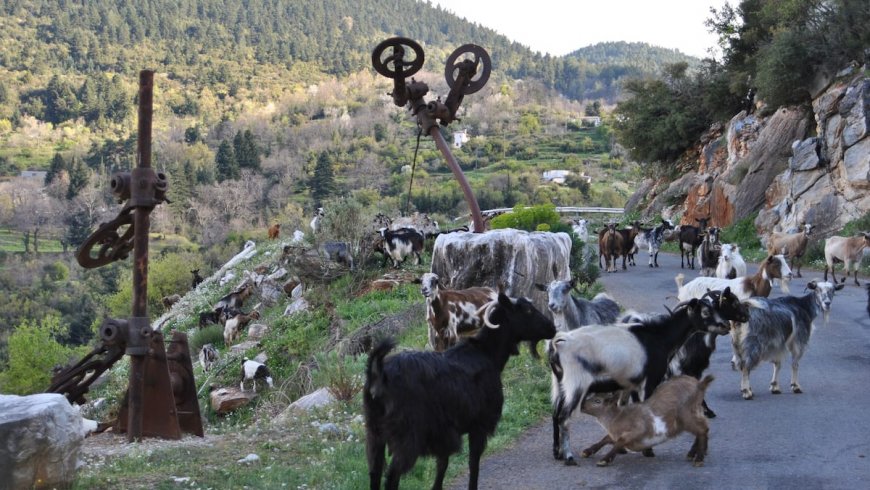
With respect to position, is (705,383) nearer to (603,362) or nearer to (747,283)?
(603,362)

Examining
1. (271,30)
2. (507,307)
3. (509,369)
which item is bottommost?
(509,369)

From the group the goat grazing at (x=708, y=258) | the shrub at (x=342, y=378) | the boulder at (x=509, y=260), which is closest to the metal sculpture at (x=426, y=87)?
the boulder at (x=509, y=260)

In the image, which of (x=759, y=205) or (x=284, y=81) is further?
(x=284, y=81)

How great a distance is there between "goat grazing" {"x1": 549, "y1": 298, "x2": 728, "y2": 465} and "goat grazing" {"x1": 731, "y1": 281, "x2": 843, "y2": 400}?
2028mm

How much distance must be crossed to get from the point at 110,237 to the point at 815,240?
21964 millimetres

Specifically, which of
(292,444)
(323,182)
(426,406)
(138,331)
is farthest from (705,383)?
(323,182)

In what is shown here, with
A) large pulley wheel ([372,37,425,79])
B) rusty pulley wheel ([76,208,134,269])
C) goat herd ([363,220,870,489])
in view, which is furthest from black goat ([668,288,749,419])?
rusty pulley wheel ([76,208,134,269])

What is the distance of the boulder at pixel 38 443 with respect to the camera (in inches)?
232

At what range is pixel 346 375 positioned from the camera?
37.1ft

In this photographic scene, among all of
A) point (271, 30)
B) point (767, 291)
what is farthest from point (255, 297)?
point (271, 30)

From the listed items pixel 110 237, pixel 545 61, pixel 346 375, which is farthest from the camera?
pixel 545 61

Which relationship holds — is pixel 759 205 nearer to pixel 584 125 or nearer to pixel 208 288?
pixel 208 288

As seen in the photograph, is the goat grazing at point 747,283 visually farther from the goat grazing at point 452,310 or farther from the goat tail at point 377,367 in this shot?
the goat tail at point 377,367

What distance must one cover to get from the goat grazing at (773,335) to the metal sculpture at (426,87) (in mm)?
3778
